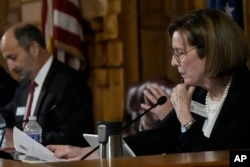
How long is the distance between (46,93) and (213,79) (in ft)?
4.93

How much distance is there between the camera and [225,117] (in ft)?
8.71

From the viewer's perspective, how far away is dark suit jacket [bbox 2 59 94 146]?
12.5 feet

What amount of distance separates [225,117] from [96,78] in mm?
2647

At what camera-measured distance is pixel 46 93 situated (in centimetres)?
399

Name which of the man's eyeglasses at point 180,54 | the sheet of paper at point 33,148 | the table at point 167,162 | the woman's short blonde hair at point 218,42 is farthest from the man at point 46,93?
the table at point 167,162

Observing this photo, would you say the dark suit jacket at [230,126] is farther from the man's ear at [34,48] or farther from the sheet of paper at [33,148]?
the man's ear at [34,48]

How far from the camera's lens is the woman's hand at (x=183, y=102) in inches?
106

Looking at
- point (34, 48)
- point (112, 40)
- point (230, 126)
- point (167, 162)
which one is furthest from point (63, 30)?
point (167, 162)

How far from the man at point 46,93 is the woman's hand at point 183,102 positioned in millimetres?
960

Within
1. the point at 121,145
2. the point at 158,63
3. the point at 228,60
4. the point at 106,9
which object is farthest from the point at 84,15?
the point at 121,145

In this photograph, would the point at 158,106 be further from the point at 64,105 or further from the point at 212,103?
the point at 64,105

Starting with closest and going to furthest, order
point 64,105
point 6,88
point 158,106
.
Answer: point 158,106 → point 64,105 → point 6,88

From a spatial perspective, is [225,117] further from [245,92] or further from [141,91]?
[141,91]

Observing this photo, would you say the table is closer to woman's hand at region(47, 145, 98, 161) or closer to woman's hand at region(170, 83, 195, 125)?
woman's hand at region(170, 83, 195, 125)
